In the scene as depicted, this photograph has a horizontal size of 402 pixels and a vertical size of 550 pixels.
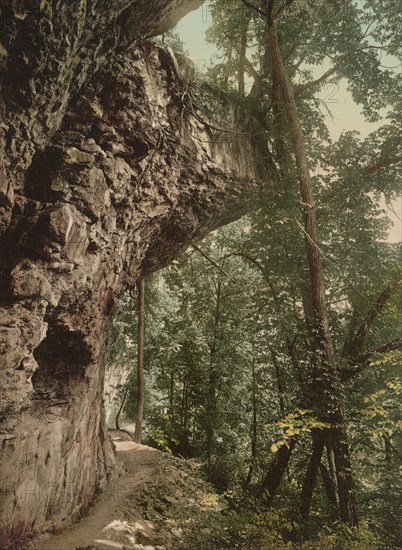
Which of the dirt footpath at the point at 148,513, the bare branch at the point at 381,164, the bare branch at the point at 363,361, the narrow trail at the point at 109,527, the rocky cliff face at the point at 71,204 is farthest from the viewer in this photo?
the bare branch at the point at 381,164

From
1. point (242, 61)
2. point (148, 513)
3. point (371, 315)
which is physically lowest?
point (148, 513)

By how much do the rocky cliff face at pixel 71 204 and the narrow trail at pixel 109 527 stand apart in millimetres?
208

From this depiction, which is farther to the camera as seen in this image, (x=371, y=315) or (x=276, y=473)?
(x=371, y=315)

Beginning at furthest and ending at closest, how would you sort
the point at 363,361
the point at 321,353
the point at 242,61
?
the point at 242,61 < the point at 363,361 < the point at 321,353

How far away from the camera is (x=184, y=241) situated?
26.3ft

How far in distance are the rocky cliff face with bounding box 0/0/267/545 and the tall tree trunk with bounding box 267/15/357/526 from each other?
7.38 ft

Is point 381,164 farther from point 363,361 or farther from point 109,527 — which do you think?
point 109,527

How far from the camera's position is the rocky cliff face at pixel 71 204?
12.5ft

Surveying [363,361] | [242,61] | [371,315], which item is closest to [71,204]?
[363,361]

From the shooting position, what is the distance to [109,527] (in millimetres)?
4555

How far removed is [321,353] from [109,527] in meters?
4.17

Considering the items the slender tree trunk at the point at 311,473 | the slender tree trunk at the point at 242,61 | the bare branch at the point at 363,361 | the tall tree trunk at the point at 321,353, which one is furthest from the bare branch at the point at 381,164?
the slender tree trunk at the point at 311,473

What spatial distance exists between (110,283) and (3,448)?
271 cm

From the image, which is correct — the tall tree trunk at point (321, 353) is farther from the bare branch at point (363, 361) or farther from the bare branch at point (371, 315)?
the bare branch at point (371, 315)
